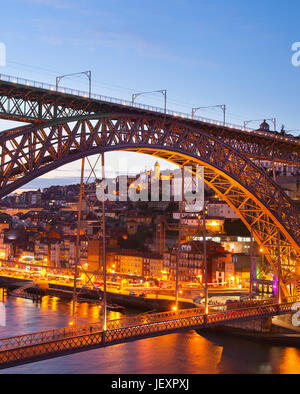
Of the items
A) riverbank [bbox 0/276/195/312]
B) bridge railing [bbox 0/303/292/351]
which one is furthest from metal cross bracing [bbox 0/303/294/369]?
riverbank [bbox 0/276/195/312]

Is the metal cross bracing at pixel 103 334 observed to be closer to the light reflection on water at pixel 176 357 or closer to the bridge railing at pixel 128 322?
the bridge railing at pixel 128 322

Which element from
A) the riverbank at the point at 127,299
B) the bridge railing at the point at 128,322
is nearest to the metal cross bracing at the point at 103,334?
the bridge railing at the point at 128,322

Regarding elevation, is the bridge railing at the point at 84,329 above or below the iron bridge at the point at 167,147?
below

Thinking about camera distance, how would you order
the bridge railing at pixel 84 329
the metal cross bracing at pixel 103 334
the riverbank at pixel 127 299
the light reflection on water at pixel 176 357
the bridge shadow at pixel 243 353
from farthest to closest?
the riverbank at pixel 127 299, the bridge shadow at pixel 243 353, the light reflection on water at pixel 176 357, the bridge railing at pixel 84 329, the metal cross bracing at pixel 103 334

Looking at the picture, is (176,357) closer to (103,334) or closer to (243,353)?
(243,353)

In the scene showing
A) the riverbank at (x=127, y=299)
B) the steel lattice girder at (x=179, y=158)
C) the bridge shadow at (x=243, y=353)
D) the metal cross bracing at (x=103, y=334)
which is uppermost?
the steel lattice girder at (x=179, y=158)
